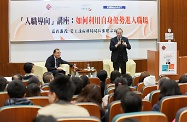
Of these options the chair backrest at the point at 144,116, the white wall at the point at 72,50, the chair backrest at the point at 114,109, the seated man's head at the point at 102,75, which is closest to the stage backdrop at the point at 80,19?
the white wall at the point at 72,50

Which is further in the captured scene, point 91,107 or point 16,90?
point 16,90

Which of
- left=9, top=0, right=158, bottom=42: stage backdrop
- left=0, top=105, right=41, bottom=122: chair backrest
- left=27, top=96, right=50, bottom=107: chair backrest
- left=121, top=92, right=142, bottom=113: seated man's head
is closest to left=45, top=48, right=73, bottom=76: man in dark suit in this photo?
left=9, top=0, right=158, bottom=42: stage backdrop

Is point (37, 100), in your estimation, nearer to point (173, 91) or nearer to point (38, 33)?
point (173, 91)

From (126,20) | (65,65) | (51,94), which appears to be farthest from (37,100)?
(126,20)

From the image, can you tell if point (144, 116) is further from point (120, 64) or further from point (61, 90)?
point (120, 64)

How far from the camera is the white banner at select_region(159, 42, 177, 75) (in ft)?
28.7

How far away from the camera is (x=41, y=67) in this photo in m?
8.68

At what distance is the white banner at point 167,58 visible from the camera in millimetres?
8750

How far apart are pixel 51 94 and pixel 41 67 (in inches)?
231

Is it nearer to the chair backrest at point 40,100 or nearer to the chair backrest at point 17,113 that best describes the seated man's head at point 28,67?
the chair backrest at point 40,100

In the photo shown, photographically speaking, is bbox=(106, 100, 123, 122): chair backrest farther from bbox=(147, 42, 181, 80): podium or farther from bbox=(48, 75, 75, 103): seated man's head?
bbox=(147, 42, 181, 80): podium

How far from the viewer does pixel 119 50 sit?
8750 mm

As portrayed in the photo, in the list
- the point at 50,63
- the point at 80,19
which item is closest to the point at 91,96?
the point at 50,63

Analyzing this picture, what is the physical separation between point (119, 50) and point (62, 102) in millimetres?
6103
